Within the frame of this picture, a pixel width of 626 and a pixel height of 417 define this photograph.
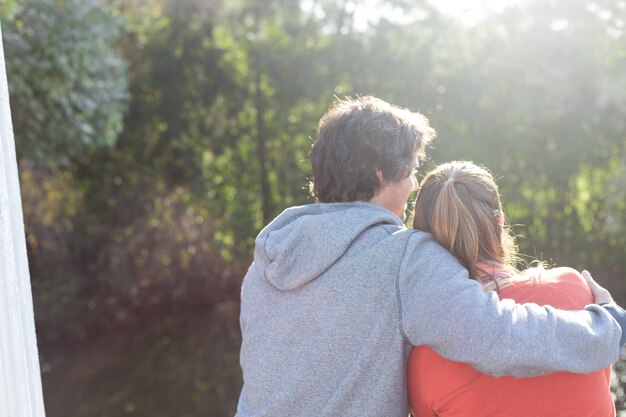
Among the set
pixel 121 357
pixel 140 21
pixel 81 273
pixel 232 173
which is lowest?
pixel 121 357

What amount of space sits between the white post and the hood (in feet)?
2.18

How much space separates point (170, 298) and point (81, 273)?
0.94 m

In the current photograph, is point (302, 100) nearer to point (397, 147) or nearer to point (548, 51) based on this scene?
point (548, 51)

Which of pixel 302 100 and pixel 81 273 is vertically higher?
pixel 302 100

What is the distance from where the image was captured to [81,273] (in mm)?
8195

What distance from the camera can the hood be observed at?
1830 millimetres

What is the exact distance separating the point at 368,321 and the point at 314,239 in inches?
8.8

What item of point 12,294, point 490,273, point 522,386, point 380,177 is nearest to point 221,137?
point 380,177

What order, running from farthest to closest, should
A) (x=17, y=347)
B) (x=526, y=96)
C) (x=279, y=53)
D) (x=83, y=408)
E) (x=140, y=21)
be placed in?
(x=140, y=21)
(x=279, y=53)
(x=526, y=96)
(x=83, y=408)
(x=17, y=347)

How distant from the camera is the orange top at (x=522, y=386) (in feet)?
5.79

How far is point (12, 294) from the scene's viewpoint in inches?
51.2

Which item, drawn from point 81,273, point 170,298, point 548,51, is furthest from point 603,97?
point 81,273

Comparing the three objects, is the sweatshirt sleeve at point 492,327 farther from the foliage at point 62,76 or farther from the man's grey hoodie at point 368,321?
the foliage at point 62,76

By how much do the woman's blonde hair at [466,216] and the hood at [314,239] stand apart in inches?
4.0
